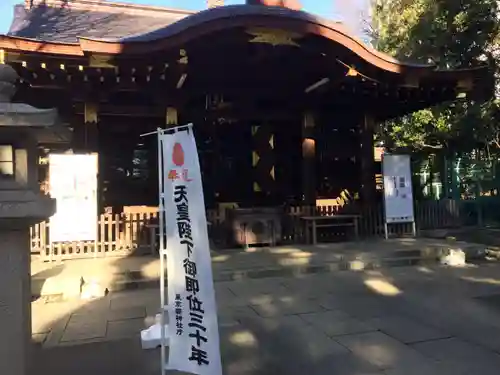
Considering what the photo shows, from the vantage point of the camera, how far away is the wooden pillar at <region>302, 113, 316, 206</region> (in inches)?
456

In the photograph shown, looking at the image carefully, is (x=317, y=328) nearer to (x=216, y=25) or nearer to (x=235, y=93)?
(x=216, y=25)

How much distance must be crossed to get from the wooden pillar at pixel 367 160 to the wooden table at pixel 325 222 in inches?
45.0

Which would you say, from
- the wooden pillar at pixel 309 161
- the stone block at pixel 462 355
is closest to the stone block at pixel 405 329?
the stone block at pixel 462 355

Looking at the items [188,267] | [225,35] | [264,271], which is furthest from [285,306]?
[225,35]

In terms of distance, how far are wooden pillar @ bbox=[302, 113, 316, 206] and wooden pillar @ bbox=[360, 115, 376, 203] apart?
1421 millimetres

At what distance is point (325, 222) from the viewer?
11.3m

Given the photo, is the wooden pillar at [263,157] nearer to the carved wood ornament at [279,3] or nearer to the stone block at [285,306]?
the carved wood ornament at [279,3]

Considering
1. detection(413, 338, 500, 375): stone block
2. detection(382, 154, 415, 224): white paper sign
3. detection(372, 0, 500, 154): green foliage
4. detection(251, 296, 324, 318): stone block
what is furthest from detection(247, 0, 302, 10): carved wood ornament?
detection(413, 338, 500, 375): stone block

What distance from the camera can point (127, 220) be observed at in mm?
9805

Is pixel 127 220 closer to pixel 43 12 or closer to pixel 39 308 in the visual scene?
pixel 39 308

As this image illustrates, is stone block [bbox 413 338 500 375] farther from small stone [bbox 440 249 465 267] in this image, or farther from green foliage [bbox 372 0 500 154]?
green foliage [bbox 372 0 500 154]

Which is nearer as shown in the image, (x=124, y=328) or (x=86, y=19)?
(x=124, y=328)

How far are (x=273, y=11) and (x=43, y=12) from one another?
10.2 metres

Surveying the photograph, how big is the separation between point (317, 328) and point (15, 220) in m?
3.47
